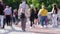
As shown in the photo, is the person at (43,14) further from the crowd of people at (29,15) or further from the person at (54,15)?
the person at (54,15)

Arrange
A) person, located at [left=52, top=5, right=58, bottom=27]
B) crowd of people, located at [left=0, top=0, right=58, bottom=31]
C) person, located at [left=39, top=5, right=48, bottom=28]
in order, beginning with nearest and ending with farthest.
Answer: crowd of people, located at [left=0, top=0, right=58, bottom=31] < person, located at [left=39, top=5, right=48, bottom=28] < person, located at [left=52, top=5, right=58, bottom=27]

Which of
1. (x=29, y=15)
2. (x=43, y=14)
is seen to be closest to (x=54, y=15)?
(x=43, y=14)

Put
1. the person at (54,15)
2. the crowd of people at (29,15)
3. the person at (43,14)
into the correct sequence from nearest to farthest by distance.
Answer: the crowd of people at (29,15) < the person at (43,14) < the person at (54,15)

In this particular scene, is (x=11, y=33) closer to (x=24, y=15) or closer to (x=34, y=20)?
(x=24, y=15)

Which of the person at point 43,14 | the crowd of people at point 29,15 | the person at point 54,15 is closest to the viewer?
the crowd of people at point 29,15

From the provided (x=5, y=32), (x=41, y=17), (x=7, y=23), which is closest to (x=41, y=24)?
(x=41, y=17)

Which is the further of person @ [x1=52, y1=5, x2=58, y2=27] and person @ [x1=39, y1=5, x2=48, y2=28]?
person @ [x1=52, y1=5, x2=58, y2=27]

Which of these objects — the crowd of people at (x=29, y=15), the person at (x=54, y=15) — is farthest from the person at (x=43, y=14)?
the person at (x=54, y=15)

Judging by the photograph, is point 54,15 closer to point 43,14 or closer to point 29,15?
point 43,14

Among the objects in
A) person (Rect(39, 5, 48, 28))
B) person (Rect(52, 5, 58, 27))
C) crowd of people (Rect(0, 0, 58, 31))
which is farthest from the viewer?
person (Rect(52, 5, 58, 27))

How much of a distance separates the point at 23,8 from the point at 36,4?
10087 millimetres

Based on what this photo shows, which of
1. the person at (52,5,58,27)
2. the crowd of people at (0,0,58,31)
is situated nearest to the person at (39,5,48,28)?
the crowd of people at (0,0,58,31)

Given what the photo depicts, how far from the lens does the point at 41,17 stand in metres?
19.2

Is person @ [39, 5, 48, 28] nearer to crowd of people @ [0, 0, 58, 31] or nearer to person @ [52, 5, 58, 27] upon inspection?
crowd of people @ [0, 0, 58, 31]
